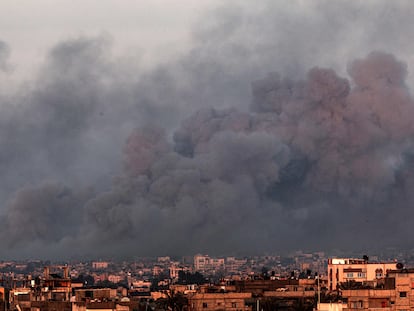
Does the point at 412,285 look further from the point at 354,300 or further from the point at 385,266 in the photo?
the point at 385,266

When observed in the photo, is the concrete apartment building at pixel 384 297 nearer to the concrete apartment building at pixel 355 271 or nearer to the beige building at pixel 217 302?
the beige building at pixel 217 302

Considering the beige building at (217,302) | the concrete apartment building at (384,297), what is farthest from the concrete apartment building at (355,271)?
the concrete apartment building at (384,297)

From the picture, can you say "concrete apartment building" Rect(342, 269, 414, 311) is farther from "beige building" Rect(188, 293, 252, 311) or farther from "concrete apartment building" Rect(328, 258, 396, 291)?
"concrete apartment building" Rect(328, 258, 396, 291)

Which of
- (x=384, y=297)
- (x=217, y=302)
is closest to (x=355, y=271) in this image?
(x=217, y=302)

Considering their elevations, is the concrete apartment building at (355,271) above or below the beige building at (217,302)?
above

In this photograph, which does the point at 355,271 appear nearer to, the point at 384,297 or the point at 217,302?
the point at 217,302

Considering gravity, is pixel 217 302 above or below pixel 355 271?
below

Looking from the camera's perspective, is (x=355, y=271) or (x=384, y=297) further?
(x=355, y=271)

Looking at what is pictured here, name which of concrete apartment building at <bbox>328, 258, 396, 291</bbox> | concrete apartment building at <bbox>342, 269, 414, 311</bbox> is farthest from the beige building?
concrete apartment building at <bbox>328, 258, 396, 291</bbox>

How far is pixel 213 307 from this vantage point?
73.6 meters

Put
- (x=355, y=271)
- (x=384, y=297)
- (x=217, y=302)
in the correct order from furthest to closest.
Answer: (x=355, y=271), (x=217, y=302), (x=384, y=297)

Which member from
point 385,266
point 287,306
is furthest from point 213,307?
point 385,266

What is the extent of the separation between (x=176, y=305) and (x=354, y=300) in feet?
43.6

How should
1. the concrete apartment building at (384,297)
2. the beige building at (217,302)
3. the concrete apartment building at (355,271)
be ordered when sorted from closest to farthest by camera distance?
the concrete apartment building at (384,297) < the beige building at (217,302) < the concrete apartment building at (355,271)
